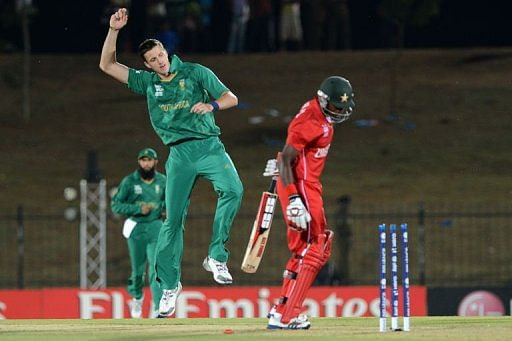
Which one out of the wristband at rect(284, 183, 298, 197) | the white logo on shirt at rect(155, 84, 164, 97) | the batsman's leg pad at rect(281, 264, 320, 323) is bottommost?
the batsman's leg pad at rect(281, 264, 320, 323)

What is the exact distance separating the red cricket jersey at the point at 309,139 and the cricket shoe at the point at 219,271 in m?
1.48

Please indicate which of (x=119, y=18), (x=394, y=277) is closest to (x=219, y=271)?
(x=394, y=277)

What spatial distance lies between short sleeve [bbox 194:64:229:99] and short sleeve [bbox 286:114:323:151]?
1307 millimetres

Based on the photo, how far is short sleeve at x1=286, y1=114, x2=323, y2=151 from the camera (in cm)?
1355

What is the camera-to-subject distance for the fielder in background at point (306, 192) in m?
13.6

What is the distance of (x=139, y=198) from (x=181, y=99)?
5.56 m

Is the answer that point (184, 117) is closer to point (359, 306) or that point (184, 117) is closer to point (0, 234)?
point (359, 306)

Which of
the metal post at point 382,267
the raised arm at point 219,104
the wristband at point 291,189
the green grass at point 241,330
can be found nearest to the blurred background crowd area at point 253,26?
the green grass at point 241,330

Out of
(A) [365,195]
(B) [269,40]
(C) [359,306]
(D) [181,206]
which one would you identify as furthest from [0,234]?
(D) [181,206]

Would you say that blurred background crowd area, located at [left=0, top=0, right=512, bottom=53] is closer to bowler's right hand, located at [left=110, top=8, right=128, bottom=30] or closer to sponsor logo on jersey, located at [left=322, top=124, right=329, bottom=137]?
bowler's right hand, located at [left=110, top=8, right=128, bottom=30]

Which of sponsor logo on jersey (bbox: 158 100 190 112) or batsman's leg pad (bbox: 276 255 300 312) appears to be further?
sponsor logo on jersey (bbox: 158 100 190 112)

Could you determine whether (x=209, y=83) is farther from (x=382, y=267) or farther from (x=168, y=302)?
(x=382, y=267)

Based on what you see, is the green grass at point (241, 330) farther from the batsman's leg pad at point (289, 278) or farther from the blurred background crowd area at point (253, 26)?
the blurred background crowd area at point (253, 26)

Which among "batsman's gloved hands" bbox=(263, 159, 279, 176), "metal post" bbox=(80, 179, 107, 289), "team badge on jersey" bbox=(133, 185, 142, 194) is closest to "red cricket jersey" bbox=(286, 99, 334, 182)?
"batsman's gloved hands" bbox=(263, 159, 279, 176)
